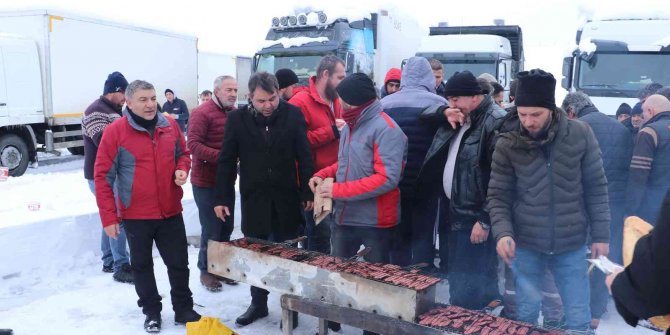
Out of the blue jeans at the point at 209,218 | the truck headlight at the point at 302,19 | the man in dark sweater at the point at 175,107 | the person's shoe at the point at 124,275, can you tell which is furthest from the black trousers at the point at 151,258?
the man in dark sweater at the point at 175,107

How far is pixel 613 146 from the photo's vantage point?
4289 mm

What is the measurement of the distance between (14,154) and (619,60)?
12.2 metres

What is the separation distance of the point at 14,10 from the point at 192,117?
29.8 feet

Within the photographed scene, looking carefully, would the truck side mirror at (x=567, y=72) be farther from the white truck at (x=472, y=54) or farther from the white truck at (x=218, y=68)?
the white truck at (x=218, y=68)

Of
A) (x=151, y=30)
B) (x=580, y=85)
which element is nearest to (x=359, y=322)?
(x=580, y=85)

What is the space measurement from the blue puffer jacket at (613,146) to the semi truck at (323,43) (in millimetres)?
7626

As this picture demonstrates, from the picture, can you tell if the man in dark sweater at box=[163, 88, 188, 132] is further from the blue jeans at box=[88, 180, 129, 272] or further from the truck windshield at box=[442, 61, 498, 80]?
the blue jeans at box=[88, 180, 129, 272]

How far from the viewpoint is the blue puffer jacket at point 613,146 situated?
4.23 metres

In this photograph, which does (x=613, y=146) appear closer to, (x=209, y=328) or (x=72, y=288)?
(x=209, y=328)

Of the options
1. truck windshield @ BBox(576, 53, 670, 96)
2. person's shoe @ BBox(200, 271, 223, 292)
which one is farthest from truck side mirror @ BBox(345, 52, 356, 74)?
person's shoe @ BBox(200, 271, 223, 292)

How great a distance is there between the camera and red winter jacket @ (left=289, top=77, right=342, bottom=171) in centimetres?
459

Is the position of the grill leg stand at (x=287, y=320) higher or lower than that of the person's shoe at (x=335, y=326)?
higher

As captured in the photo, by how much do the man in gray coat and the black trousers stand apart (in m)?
2.50

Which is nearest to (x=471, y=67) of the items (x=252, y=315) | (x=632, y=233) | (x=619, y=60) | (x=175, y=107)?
(x=619, y=60)
